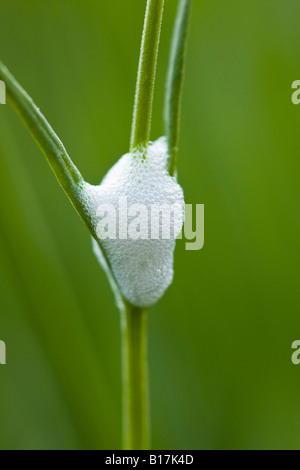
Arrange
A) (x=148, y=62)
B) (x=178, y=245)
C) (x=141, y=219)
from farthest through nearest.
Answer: (x=178, y=245)
(x=141, y=219)
(x=148, y=62)

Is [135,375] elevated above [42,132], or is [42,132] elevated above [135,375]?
[42,132]

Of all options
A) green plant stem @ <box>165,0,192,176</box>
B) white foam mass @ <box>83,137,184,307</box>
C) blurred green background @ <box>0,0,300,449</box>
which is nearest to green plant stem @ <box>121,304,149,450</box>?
white foam mass @ <box>83,137,184,307</box>

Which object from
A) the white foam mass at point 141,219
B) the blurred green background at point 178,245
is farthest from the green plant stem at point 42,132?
the blurred green background at point 178,245

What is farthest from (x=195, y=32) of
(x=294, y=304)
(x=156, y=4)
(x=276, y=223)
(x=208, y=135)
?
(x=156, y=4)

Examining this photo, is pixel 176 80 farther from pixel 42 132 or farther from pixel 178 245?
pixel 178 245

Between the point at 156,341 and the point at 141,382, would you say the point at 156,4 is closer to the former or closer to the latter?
the point at 141,382

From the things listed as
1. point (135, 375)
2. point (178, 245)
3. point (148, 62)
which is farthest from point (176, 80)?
point (178, 245)
